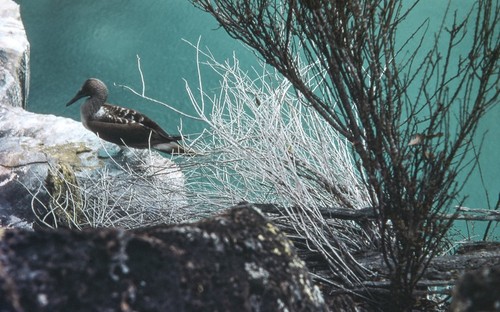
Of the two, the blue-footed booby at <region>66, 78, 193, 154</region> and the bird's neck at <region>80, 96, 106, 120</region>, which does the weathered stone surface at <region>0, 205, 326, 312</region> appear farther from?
the bird's neck at <region>80, 96, 106, 120</region>

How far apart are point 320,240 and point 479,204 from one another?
13.4 meters

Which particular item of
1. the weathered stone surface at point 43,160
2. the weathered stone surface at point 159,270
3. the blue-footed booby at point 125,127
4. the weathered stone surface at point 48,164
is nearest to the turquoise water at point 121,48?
the weathered stone surface at point 48,164

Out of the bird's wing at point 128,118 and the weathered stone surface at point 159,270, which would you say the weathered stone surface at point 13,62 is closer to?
the bird's wing at point 128,118

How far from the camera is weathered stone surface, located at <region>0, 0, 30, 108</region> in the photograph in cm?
624

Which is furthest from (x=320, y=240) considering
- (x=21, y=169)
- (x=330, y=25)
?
(x=21, y=169)

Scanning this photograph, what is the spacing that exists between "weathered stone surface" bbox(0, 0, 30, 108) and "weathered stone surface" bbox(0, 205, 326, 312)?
19.3 ft

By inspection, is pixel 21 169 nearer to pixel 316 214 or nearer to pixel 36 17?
pixel 316 214

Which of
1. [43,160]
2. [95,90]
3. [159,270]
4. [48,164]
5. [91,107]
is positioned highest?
[159,270]

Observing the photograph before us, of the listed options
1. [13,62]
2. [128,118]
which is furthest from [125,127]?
[13,62]

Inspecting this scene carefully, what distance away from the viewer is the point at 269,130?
2.43 metres

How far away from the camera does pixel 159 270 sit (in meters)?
0.89

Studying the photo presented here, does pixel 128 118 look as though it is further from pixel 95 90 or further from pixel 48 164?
pixel 48 164

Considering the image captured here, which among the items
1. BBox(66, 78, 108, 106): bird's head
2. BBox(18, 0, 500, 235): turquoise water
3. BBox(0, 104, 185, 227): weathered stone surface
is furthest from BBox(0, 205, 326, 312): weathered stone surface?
BBox(18, 0, 500, 235): turquoise water

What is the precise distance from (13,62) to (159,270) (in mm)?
6495
